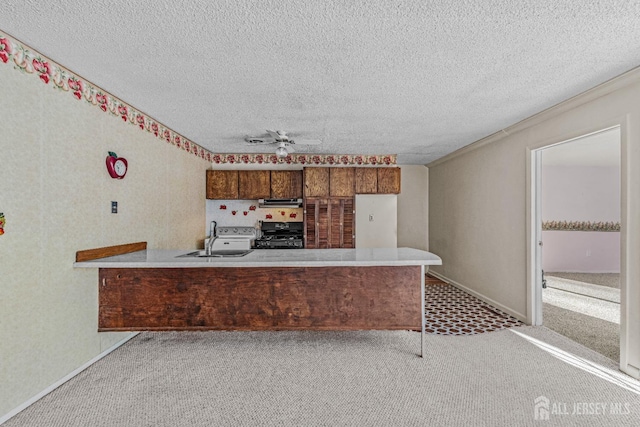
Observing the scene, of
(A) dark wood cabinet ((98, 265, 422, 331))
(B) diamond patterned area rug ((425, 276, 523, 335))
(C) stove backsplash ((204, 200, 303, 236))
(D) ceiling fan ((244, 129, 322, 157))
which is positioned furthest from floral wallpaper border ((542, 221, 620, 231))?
(D) ceiling fan ((244, 129, 322, 157))

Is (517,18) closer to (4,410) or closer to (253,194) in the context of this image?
(4,410)

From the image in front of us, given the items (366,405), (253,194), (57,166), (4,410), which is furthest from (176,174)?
(366,405)

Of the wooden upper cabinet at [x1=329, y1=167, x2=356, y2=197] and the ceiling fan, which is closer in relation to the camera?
the ceiling fan

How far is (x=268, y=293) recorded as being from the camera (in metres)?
2.75

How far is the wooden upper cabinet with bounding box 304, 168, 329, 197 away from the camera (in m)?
5.48

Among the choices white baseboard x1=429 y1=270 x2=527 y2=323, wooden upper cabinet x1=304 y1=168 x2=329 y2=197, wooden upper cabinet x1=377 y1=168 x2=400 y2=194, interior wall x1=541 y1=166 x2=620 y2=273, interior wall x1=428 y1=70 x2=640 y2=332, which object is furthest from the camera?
interior wall x1=541 y1=166 x2=620 y2=273

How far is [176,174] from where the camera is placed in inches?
168

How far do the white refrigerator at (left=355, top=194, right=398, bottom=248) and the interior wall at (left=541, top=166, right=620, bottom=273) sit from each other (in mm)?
4201

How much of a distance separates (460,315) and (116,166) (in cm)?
442

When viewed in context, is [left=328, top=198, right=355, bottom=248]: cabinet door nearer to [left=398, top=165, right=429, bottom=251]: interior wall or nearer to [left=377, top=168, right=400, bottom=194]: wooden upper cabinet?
[left=377, top=168, right=400, bottom=194]: wooden upper cabinet

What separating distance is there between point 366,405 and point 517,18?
2680 millimetres

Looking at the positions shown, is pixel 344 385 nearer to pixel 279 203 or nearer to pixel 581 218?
pixel 279 203

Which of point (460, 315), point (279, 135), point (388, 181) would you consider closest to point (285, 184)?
point (279, 135)

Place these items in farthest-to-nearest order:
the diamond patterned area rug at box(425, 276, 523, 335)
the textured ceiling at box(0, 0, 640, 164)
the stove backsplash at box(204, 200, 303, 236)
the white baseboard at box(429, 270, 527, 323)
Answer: the stove backsplash at box(204, 200, 303, 236)
the white baseboard at box(429, 270, 527, 323)
the diamond patterned area rug at box(425, 276, 523, 335)
the textured ceiling at box(0, 0, 640, 164)
